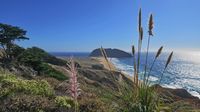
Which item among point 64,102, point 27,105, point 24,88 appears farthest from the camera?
point 24,88

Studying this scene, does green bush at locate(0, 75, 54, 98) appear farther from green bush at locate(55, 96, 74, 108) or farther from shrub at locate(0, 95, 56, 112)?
shrub at locate(0, 95, 56, 112)

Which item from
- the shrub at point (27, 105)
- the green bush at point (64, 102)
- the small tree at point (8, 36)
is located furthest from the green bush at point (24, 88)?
the small tree at point (8, 36)

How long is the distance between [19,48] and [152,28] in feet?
106

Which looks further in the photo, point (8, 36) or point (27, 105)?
point (8, 36)

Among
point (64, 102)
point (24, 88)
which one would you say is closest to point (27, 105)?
point (64, 102)

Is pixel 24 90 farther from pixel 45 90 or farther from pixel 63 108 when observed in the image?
pixel 63 108

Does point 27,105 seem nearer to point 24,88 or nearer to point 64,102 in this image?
point 64,102

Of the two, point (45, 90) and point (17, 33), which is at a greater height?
point (17, 33)

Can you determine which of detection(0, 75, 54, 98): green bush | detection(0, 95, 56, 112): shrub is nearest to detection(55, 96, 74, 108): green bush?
detection(0, 95, 56, 112): shrub

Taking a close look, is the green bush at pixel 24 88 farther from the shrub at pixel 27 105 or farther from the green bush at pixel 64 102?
the shrub at pixel 27 105

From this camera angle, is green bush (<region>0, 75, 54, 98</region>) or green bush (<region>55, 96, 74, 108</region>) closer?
green bush (<region>55, 96, 74, 108</region>)

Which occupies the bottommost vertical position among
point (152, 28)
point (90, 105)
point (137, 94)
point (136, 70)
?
point (90, 105)

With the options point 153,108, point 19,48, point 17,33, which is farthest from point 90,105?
point 17,33

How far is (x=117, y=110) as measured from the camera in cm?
584
